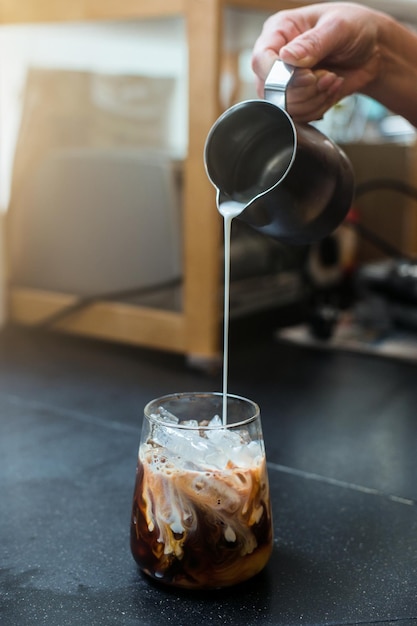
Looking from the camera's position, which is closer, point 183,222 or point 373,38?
point 373,38

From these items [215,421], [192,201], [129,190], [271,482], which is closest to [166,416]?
[215,421]

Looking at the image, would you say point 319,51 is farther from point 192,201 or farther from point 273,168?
point 192,201

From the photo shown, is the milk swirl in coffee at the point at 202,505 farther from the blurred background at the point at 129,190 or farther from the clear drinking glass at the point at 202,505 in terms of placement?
the blurred background at the point at 129,190

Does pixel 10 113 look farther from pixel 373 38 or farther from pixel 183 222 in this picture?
pixel 373 38

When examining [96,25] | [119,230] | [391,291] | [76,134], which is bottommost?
[391,291]

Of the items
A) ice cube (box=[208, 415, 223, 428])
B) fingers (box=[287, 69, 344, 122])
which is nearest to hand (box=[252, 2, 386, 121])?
fingers (box=[287, 69, 344, 122])

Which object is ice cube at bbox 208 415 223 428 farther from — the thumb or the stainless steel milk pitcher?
the thumb

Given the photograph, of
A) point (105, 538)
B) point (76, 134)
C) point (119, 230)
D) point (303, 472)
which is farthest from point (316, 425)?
point (76, 134)
